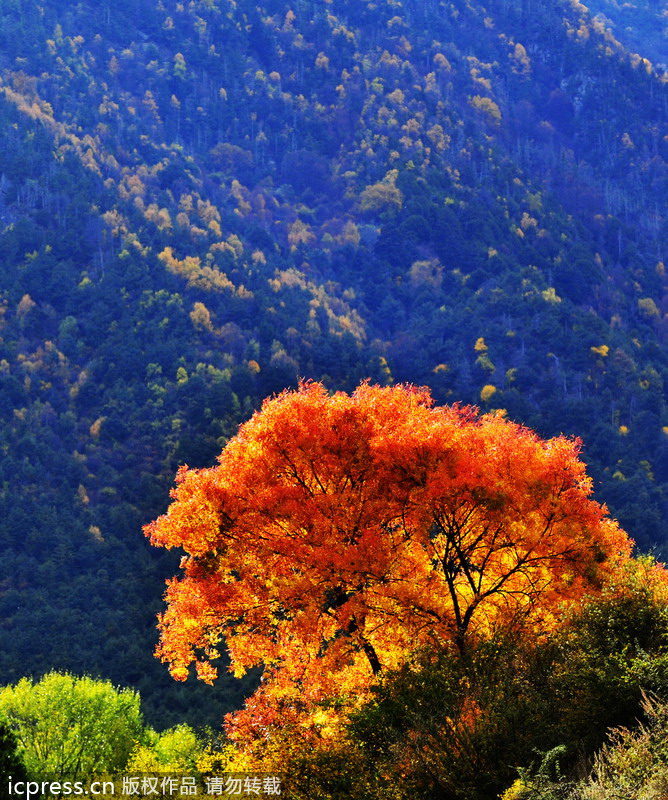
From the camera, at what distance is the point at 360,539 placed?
26.9 m

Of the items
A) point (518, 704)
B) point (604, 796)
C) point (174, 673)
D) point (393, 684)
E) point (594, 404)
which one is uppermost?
point (594, 404)

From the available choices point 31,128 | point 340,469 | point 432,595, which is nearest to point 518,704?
point 432,595

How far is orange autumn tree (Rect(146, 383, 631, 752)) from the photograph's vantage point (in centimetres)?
2703

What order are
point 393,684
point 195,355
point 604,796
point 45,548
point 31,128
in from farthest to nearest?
1. point 31,128
2. point 195,355
3. point 45,548
4. point 393,684
5. point 604,796

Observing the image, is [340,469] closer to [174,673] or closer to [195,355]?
[174,673]

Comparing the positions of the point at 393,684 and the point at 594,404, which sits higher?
the point at 594,404

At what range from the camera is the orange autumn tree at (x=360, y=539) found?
88.7ft

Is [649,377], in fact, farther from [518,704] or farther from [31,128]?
[518,704]

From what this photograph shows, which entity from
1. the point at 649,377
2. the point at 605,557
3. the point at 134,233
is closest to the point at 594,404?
the point at 649,377

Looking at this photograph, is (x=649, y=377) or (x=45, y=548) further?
(x=649, y=377)

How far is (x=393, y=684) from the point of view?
22.0 meters

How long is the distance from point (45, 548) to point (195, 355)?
4607 cm

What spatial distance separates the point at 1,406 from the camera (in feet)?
437

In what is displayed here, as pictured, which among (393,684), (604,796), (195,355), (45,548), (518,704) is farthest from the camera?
(195,355)
